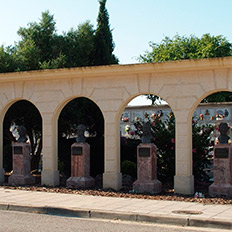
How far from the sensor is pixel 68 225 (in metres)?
8.84

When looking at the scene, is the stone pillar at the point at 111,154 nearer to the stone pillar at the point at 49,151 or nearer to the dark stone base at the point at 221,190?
the stone pillar at the point at 49,151

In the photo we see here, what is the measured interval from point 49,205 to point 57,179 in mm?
4326

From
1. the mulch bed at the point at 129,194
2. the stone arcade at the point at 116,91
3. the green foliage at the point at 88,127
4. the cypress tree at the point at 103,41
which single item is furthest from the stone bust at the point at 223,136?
the cypress tree at the point at 103,41

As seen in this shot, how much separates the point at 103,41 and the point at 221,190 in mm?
9735

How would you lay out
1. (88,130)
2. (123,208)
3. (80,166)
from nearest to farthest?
(123,208), (80,166), (88,130)

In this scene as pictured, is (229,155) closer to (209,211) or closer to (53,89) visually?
(209,211)

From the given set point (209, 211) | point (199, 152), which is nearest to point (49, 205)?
point (209, 211)

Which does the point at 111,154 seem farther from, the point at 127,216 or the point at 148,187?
the point at 127,216

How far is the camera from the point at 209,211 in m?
9.84

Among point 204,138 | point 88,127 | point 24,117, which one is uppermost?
point 24,117

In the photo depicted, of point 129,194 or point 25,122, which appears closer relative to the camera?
point 129,194

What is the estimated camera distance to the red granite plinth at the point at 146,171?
13.0 metres

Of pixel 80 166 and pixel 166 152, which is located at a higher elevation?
pixel 166 152

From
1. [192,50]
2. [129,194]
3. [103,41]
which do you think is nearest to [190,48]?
[192,50]
